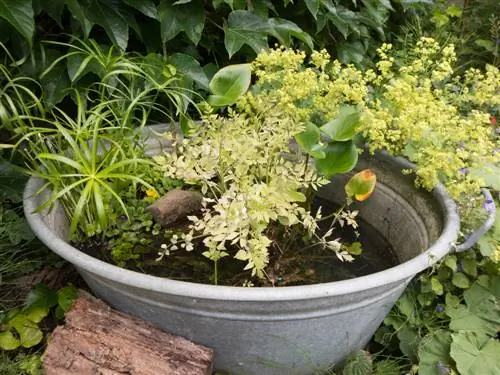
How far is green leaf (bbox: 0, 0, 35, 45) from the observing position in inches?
58.5

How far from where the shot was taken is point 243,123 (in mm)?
1614

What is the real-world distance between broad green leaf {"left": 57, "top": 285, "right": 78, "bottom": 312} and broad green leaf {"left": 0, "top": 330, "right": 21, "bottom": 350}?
0.17 metres

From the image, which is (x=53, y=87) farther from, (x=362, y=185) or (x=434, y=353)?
(x=434, y=353)

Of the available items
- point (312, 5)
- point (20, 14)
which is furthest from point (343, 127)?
point (20, 14)

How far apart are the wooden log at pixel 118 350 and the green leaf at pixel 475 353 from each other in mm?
726

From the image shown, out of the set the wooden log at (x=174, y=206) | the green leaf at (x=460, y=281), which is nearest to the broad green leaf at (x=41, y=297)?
the wooden log at (x=174, y=206)

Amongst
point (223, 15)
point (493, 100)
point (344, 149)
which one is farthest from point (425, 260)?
point (223, 15)

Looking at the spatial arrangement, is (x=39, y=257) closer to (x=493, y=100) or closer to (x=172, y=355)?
(x=172, y=355)

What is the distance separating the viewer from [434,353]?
1.60m

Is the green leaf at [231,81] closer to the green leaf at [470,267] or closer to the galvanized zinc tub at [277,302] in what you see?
the galvanized zinc tub at [277,302]

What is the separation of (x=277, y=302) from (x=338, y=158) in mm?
528

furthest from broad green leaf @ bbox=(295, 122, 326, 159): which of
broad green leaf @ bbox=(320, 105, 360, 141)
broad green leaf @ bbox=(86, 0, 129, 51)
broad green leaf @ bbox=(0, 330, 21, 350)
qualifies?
broad green leaf @ bbox=(0, 330, 21, 350)

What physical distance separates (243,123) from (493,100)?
805 mm

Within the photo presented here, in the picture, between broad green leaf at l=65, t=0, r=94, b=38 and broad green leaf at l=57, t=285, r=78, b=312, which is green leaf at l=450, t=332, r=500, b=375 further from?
broad green leaf at l=65, t=0, r=94, b=38
